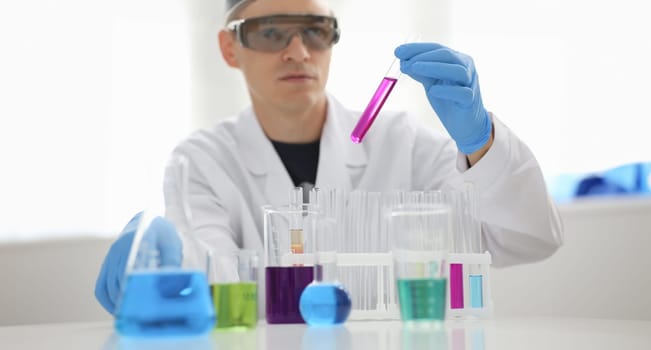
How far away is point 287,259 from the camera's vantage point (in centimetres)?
157

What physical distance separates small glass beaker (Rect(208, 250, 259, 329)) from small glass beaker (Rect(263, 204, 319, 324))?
172 mm

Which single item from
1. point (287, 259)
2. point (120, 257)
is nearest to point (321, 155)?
point (120, 257)

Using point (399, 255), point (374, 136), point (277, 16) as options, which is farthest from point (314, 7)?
point (399, 255)

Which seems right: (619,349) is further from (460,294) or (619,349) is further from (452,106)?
(452,106)

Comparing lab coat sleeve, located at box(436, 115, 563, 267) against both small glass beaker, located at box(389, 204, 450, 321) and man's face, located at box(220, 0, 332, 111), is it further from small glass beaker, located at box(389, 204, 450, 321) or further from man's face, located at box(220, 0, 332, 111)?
small glass beaker, located at box(389, 204, 450, 321)

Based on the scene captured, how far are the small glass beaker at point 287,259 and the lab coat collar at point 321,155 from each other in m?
0.84

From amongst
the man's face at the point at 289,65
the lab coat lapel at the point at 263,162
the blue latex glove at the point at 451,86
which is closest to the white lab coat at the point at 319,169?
the lab coat lapel at the point at 263,162

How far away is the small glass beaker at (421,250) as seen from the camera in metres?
1.23

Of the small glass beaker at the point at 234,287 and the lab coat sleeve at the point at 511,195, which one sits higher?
the lab coat sleeve at the point at 511,195

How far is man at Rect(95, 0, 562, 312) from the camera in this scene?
2041 millimetres

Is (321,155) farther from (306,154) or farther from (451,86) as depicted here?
(451,86)

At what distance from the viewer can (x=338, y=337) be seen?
1278 millimetres

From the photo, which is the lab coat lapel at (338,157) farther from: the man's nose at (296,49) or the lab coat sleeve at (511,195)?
the lab coat sleeve at (511,195)

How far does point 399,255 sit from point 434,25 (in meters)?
2.33
